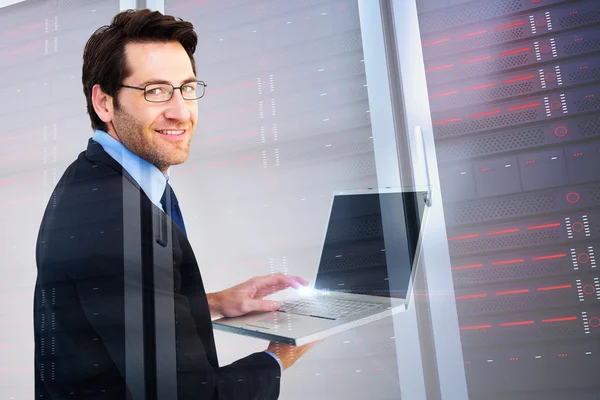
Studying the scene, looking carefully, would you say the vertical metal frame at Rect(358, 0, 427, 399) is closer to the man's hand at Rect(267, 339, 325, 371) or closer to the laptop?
the laptop

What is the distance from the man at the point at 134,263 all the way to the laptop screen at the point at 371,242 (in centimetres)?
14

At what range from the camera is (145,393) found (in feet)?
5.64

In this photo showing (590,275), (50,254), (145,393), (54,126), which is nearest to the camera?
(590,275)

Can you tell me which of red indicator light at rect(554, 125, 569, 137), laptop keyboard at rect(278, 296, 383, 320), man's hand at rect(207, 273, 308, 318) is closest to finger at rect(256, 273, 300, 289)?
man's hand at rect(207, 273, 308, 318)

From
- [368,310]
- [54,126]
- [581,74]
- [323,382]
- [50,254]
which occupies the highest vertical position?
[54,126]

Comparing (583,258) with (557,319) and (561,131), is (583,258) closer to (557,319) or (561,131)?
(557,319)

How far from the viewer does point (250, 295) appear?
5.41ft

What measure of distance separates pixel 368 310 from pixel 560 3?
111cm

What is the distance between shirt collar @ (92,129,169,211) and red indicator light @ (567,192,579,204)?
4.20 feet

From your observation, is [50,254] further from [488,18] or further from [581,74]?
[581,74]

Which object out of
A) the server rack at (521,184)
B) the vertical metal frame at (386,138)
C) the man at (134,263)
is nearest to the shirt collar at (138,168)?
the man at (134,263)

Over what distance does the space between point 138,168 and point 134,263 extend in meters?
0.34

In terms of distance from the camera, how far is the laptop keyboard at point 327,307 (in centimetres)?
143

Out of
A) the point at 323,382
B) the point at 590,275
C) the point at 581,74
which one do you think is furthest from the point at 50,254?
the point at 581,74
